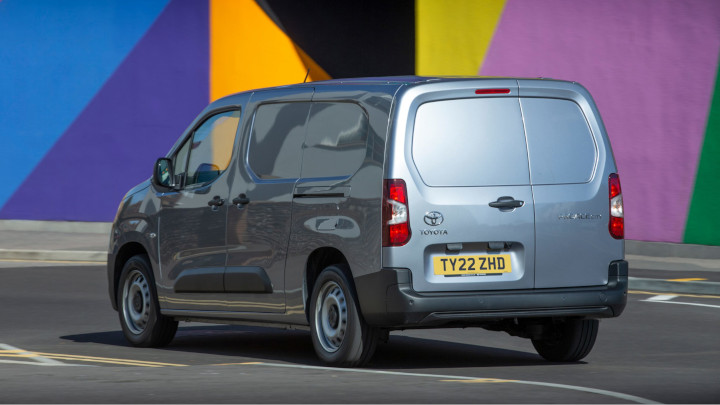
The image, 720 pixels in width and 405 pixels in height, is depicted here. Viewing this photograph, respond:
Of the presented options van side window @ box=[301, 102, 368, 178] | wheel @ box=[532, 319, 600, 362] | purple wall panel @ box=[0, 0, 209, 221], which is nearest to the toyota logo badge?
van side window @ box=[301, 102, 368, 178]

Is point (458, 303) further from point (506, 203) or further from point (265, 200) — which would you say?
point (265, 200)

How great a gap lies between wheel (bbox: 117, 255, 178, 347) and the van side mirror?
0.68 meters

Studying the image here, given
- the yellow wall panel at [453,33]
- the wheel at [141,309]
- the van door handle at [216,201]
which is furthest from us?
the yellow wall panel at [453,33]

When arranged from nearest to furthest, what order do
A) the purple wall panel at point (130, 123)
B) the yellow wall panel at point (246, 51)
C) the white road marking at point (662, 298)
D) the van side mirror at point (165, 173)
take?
1. the van side mirror at point (165, 173)
2. the white road marking at point (662, 298)
3. the yellow wall panel at point (246, 51)
4. the purple wall panel at point (130, 123)

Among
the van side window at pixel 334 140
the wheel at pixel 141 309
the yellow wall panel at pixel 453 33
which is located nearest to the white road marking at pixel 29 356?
the wheel at pixel 141 309

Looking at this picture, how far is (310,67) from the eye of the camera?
24.1 m

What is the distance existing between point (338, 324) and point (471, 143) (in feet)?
4.80

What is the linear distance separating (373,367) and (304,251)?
892 millimetres

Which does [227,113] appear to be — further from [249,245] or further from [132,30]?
[132,30]

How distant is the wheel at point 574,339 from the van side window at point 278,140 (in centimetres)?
213

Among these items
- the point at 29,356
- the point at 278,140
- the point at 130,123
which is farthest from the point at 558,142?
the point at 130,123

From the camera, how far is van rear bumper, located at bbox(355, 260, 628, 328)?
923 centimetres

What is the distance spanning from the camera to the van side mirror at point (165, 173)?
11.2 m

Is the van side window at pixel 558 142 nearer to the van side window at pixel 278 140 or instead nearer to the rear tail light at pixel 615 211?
the rear tail light at pixel 615 211
